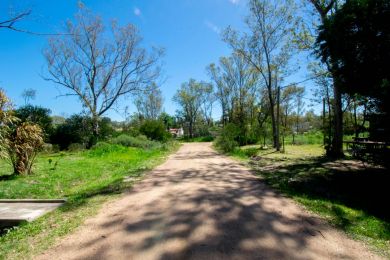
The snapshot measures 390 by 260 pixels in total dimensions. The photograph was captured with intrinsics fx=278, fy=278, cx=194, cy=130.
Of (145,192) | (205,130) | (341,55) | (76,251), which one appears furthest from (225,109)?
(76,251)

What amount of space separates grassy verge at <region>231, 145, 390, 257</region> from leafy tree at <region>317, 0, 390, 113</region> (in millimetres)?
2549

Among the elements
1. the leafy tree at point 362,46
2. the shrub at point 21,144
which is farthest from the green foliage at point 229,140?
the shrub at point 21,144

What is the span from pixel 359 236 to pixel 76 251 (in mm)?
4335

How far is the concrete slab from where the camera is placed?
514 centimetres

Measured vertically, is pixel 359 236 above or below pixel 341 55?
below

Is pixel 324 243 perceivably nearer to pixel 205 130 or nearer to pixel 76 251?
pixel 76 251

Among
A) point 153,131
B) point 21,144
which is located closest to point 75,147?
point 153,131

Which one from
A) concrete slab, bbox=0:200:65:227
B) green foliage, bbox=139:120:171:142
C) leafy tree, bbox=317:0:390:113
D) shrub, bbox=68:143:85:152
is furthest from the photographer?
green foliage, bbox=139:120:171:142

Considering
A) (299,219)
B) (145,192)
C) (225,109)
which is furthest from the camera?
(225,109)

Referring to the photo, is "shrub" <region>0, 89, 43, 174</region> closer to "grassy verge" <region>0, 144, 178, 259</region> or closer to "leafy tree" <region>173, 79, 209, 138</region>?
"grassy verge" <region>0, 144, 178, 259</region>

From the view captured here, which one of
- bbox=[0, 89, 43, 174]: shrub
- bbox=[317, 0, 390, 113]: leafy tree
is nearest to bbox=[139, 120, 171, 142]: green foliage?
bbox=[0, 89, 43, 174]: shrub

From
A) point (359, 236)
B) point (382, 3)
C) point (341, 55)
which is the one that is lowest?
point (359, 236)

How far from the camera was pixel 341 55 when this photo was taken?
960 cm

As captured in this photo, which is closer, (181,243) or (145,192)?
(181,243)
